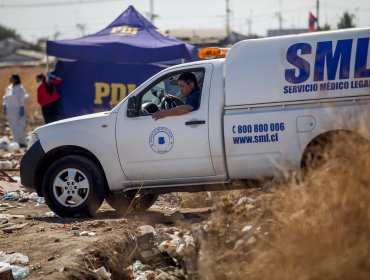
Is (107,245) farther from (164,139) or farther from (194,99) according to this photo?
(194,99)

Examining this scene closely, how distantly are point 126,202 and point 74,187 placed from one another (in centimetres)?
87

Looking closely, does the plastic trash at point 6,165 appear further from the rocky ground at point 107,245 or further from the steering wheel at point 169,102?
the steering wheel at point 169,102

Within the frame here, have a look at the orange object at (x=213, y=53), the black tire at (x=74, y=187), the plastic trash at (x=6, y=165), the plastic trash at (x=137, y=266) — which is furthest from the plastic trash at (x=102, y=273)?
the plastic trash at (x=6, y=165)

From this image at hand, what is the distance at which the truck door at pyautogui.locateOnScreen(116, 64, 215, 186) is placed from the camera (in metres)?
9.11

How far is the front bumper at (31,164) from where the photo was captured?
990cm

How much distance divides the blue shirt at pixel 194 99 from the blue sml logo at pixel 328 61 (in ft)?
3.68

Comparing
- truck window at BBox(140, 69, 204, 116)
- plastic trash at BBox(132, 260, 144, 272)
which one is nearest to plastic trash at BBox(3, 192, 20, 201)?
truck window at BBox(140, 69, 204, 116)

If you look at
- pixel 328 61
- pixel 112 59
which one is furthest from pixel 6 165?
pixel 328 61

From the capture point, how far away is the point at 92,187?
31.6ft

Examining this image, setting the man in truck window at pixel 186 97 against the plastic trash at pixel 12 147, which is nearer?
the man in truck window at pixel 186 97

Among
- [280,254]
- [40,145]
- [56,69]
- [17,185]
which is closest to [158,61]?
[56,69]

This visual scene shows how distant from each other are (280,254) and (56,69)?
589 inches

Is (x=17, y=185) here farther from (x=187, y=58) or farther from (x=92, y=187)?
(x=187, y=58)

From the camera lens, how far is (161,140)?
9258 millimetres
